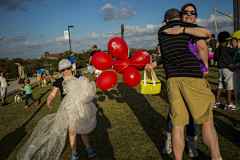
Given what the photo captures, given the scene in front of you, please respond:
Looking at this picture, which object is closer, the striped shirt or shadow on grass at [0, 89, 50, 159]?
the striped shirt

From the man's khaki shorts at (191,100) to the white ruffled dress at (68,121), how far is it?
4.60ft

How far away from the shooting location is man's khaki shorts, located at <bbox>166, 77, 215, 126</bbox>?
6.11 feet

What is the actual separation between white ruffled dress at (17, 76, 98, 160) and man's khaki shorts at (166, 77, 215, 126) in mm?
1403

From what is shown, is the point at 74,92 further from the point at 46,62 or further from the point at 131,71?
the point at 46,62

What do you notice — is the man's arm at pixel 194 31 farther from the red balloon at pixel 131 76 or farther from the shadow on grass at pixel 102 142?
the shadow on grass at pixel 102 142

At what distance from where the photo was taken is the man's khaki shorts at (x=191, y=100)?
1863 mm

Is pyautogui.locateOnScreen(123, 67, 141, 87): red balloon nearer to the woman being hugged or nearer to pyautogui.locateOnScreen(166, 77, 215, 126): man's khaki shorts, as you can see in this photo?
the woman being hugged

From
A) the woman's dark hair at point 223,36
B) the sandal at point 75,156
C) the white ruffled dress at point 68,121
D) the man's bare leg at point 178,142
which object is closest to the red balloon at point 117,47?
the white ruffled dress at point 68,121

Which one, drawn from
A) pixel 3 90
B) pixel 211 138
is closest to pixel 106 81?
pixel 211 138

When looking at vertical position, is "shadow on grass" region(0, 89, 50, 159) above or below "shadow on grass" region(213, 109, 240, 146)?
below

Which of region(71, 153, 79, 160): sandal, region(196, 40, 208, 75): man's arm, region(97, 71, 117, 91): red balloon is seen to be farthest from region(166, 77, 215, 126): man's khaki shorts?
region(71, 153, 79, 160): sandal

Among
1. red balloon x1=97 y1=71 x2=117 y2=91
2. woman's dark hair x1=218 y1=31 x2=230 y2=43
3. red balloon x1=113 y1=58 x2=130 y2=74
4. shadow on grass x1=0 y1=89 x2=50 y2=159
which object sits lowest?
shadow on grass x1=0 y1=89 x2=50 y2=159

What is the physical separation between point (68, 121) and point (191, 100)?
1941mm

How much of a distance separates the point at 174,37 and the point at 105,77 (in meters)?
1.29
